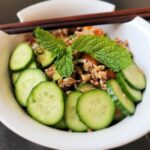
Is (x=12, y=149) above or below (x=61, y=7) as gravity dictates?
below

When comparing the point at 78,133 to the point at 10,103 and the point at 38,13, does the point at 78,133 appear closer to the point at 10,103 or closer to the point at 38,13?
the point at 10,103

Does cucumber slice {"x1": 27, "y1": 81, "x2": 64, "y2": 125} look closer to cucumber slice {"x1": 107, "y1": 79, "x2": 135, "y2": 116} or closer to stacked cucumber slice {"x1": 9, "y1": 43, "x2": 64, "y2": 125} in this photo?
stacked cucumber slice {"x1": 9, "y1": 43, "x2": 64, "y2": 125}

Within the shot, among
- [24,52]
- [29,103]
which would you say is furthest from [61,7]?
[29,103]

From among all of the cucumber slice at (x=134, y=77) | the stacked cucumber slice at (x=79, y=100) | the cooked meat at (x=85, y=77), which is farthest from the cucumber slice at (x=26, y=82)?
the cucumber slice at (x=134, y=77)

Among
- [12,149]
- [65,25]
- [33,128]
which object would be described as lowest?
[12,149]

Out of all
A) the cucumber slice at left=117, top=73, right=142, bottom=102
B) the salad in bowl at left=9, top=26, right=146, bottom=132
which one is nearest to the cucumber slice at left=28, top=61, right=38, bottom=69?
the salad in bowl at left=9, top=26, right=146, bottom=132
